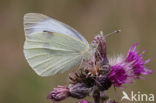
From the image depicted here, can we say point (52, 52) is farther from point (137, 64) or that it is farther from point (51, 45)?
point (137, 64)

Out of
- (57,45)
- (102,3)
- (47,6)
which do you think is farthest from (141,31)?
(57,45)

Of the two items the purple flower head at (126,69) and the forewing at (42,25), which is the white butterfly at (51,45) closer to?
the forewing at (42,25)

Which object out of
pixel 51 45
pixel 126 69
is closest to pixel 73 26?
pixel 51 45

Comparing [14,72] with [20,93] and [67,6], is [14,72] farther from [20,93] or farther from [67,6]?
[67,6]

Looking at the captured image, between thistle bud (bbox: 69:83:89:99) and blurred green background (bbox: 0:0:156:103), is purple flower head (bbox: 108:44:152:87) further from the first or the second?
blurred green background (bbox: 0:0:156:103)

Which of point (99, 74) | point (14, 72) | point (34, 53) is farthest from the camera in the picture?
point (14, 72)

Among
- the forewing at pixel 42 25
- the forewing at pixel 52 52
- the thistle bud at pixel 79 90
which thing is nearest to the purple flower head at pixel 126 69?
the thistle bud at pixel 79 90
